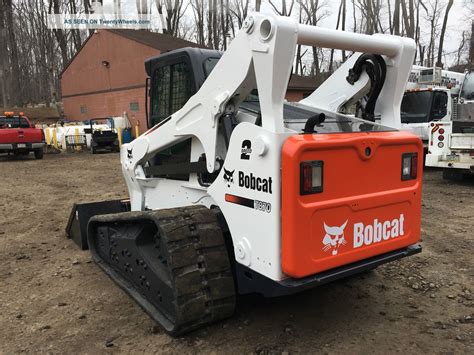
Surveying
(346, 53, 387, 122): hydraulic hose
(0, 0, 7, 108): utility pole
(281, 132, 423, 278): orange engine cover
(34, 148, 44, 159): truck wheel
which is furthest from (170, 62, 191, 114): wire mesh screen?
(0, 0, 7, 108): utility pole

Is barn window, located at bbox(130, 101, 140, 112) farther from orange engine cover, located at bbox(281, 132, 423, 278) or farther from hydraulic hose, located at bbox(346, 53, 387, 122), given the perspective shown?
orange engine cover, located at bbox(281, 132, 423, 278)

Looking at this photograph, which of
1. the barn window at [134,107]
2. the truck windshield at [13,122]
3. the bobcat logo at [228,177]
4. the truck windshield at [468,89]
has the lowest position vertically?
the truck windshield at [13,122]

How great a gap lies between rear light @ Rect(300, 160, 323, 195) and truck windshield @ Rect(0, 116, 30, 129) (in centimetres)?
1657

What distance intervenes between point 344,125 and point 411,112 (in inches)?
397

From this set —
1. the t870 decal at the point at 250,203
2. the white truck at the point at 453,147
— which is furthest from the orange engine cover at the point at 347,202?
the white truck at the point at 453,147

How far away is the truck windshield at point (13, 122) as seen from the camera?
16.6m

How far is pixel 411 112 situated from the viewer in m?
12.4

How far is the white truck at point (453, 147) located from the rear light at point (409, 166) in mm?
6752

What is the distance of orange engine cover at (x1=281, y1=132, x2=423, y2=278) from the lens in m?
2.59

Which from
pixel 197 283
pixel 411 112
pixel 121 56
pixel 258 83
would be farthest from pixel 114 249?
pixel 121 56

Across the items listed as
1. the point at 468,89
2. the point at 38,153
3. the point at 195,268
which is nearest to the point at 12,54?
the point at 38,153

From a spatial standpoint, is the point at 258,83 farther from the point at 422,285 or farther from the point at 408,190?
the point at 422,285

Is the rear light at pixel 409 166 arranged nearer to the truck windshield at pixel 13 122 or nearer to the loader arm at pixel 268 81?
the loader arm at pixel 268 81

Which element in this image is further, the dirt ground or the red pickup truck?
the red pickup truck
